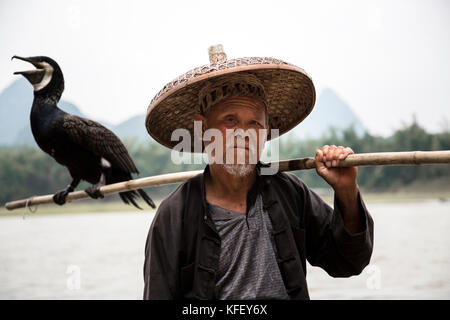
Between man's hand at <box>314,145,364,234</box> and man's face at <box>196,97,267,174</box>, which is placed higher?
man's face at <box>196,97,267,174</box>

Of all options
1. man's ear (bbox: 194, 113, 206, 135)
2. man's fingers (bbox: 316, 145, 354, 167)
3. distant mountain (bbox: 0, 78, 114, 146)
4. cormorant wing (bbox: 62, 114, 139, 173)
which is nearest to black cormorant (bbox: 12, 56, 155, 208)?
cormorant wing (bbox: 62, 114, 139, 173)

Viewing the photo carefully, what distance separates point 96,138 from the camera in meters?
2.71

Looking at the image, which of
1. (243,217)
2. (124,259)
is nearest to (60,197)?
(243,217)

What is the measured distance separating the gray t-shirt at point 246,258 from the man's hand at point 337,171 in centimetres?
23

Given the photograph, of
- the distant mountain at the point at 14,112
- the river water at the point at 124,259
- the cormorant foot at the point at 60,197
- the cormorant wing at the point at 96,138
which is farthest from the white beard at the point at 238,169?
the distant mountain at the point at 14,112

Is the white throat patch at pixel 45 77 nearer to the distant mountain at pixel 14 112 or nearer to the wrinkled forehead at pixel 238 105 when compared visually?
the wrinkled forehead at pixel 238 105

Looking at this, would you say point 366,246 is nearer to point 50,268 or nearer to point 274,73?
point 274,73

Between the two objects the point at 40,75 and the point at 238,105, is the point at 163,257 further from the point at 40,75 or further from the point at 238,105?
the point at 40,75

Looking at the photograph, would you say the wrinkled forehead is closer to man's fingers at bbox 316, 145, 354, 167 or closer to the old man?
the old man

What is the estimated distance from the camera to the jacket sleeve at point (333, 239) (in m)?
1.20

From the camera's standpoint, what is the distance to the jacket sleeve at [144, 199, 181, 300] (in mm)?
1168

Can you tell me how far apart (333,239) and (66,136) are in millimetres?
2027

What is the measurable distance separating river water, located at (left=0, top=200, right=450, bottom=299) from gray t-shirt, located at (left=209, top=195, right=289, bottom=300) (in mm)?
4031
